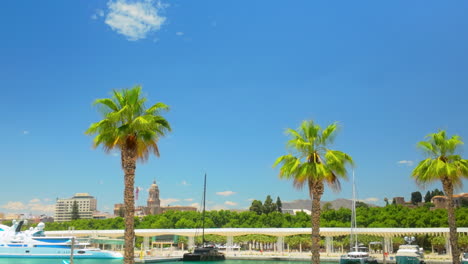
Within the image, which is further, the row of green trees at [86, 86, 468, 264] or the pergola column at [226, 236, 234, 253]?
the pergola column at [226, 236, 234, 253]

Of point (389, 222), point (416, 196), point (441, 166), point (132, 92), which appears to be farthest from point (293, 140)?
point (416, 196)

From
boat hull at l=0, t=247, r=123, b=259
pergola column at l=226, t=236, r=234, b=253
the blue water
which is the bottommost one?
the blue water

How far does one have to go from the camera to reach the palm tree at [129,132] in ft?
68.7

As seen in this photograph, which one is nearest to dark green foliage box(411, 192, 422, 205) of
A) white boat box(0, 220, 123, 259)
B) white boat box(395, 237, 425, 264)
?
white boat box(0, 220, 123, 259)

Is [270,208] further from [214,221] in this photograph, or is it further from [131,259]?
[131,259]

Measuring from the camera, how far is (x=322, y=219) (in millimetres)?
92250

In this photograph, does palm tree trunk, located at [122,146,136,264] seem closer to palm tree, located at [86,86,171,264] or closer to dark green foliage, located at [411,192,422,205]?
palm tree, located at [86,86,171,264]

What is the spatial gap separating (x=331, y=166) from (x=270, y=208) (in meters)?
128

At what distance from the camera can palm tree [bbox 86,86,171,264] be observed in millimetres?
20938

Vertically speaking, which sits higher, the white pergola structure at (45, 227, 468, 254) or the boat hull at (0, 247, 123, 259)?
the white pergola structure at (45, 227, 468, 254)

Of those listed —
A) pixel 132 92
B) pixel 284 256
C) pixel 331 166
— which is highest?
pixel 132 92

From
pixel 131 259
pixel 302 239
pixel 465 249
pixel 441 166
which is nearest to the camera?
pixel 131 259

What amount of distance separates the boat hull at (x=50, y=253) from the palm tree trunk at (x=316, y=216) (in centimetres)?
5536

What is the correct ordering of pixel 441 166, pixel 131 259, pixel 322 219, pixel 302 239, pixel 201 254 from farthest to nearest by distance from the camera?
pixel 322 219, pixel 302 239, pixel 201 254, pixel 441 166, pixel 131 259
